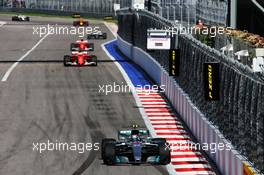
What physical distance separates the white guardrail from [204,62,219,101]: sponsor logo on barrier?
2.67ft

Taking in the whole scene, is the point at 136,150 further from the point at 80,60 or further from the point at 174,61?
the point at 80,60

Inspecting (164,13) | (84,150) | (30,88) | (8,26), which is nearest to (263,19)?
(164,13)

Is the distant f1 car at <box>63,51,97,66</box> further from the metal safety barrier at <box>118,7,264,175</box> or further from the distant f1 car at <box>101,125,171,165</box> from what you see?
the distant f1 car at <box>101,125,171,165</box>

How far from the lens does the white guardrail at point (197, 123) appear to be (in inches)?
537

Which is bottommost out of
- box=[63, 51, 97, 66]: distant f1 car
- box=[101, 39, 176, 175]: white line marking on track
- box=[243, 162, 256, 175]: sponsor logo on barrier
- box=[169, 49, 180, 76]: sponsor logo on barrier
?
box=[101, 39, 176, 175]: white line marking on track

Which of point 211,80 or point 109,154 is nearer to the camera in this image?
point 109,154

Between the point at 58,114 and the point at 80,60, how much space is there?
11.9 meters

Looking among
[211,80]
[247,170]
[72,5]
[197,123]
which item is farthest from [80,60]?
[72,5]

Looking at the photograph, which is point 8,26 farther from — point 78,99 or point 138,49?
point 78,99

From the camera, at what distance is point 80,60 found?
3400 centimetres

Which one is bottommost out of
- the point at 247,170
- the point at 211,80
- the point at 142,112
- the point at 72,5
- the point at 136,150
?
the point at 142,112

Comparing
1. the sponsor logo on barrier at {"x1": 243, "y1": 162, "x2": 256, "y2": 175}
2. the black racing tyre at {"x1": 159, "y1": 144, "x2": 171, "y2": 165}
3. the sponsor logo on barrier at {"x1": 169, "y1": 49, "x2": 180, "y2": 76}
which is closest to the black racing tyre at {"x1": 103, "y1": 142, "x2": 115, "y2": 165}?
the black racing tyre at {"x1": 159, "y1": 144, "x2": 171, "y2": 165}

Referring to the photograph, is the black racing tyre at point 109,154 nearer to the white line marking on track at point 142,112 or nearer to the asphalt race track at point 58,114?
the asphalt race track at point 58,114

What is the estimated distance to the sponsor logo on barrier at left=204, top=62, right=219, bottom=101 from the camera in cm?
1629
